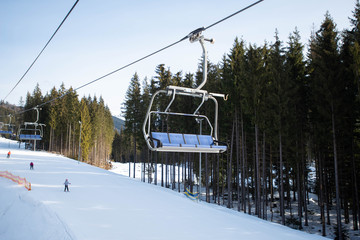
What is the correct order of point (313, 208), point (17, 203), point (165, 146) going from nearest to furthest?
point (165, 146) < point (17, 203) < point (313, 208)

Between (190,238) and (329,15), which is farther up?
(329,15)

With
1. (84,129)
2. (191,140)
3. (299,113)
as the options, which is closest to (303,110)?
(299,113)

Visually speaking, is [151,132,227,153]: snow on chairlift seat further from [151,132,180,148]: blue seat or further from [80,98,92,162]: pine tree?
[80,98,92,162]: pine tree

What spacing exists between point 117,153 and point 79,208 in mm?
92494

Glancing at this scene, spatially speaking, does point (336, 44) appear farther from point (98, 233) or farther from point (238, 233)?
point (98, 233)

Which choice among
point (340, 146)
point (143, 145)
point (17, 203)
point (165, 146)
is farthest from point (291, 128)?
point (143, 145)

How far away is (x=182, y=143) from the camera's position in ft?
26.7

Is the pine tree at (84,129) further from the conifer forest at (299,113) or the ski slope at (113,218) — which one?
the ski slope at (113,218)

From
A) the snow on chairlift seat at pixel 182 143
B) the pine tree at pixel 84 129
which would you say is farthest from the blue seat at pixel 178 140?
the pine tree at pixel 84 129

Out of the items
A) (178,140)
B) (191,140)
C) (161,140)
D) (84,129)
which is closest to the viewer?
(161,140)

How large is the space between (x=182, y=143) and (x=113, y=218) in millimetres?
8697

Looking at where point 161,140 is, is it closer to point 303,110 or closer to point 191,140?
point 191,140

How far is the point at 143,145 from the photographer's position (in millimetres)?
41125

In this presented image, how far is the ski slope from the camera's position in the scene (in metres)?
12.1
